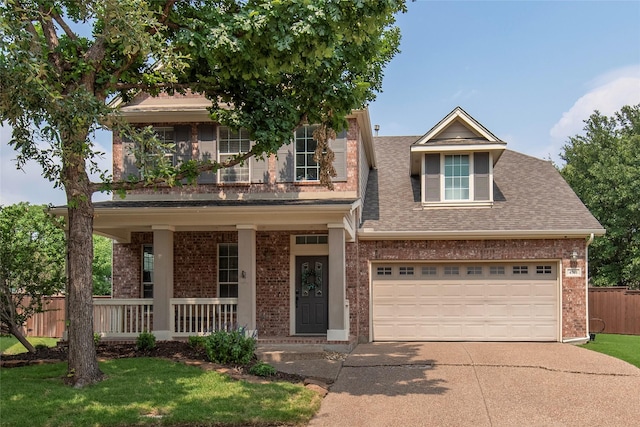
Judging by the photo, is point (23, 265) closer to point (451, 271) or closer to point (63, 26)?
point (63, 26)

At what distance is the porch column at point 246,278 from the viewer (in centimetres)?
1327

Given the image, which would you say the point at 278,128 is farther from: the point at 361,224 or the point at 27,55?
the point at 361,224

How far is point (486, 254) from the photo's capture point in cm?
1611

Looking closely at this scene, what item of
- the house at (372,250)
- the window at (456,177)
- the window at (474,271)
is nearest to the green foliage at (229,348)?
the house at (372,250)

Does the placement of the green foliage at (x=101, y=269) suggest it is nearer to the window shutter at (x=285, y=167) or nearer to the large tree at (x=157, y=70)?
the window shutter at (x=285, y=167)

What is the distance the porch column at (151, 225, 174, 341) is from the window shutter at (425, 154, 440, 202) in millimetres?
7374

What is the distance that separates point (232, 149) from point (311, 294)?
13.3 ft

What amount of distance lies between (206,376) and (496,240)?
9139 millimetres

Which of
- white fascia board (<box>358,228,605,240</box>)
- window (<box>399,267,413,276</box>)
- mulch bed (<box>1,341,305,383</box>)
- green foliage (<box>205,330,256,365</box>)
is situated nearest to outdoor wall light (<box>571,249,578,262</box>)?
white fascia board (<box>358,228,605,240</box>)

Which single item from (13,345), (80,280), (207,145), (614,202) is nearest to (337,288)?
(207,145)

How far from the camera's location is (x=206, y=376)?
31.9 feet

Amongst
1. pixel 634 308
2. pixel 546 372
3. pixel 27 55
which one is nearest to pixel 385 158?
pixel 634 308

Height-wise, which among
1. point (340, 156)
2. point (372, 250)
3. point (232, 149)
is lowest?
point (372, 250)

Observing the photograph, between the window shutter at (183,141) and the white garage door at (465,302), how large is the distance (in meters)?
5.64
